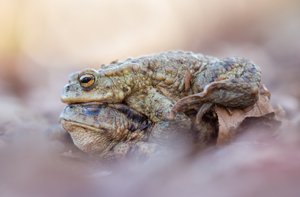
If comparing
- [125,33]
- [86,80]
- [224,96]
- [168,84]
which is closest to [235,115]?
[224,96]

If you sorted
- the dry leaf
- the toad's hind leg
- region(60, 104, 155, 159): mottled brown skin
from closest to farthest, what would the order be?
the dry leaf
the toad's hind leg
region(60, 104, 155, 159): mottled brown skin

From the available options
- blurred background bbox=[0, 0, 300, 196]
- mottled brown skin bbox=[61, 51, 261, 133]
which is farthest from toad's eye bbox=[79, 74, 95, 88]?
blurred background bbox=[0, 0, 300, 196]

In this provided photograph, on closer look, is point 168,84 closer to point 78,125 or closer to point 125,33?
point 78,125

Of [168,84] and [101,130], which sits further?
[168,84]

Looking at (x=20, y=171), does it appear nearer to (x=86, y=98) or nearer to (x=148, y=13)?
(x=86, y=98)

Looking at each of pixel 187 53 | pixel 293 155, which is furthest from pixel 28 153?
pixel 187 53

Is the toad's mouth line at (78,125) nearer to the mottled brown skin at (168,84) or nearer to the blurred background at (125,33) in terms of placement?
the mottled brown skin at (168,84)

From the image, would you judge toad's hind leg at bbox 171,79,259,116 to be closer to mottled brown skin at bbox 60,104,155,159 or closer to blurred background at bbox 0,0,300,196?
mottled brown skin at bbox 60,104,155,159
